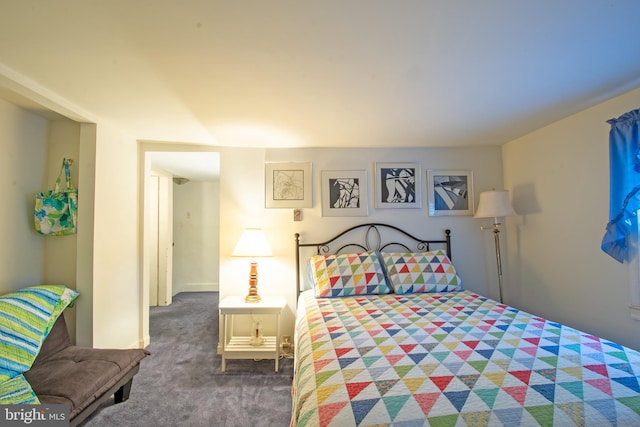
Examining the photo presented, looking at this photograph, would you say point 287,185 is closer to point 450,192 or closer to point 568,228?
point 450,192

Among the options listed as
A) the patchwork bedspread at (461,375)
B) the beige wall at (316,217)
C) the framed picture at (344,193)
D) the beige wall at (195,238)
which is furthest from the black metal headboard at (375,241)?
the beige wall at (195,238)

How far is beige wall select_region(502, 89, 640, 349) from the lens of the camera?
2123mm

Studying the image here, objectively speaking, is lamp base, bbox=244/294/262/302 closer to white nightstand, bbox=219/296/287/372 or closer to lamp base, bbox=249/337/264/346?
white nightstand, bbox=219/296/287/372

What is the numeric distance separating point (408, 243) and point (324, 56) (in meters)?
2.20

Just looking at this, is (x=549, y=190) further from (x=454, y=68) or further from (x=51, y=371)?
(x=51, y=371)

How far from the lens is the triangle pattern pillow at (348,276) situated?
2533 mm

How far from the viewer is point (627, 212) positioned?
6.30 ft

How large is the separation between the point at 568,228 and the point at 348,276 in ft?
6.21

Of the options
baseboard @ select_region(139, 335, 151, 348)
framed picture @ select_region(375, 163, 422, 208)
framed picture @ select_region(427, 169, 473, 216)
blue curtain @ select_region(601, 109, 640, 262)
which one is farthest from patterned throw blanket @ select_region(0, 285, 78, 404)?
blue curtain @ select_region(601, 109, 640, 262)

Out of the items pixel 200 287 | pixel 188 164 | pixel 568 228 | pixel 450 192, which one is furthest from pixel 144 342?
pixel 568 228

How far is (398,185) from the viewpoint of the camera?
3178 mm

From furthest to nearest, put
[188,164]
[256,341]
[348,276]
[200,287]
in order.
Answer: [200,287], [188,164], [256,341], [348,276]

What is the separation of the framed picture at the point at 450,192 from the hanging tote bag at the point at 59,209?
3287 millimetres

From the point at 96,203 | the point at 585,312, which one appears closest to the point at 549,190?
the point at 585,312
